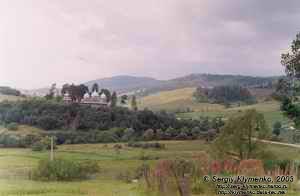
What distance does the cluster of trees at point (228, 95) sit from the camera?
18.7 m

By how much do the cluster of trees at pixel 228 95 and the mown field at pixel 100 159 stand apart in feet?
22.0

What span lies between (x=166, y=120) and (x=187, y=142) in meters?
2.66

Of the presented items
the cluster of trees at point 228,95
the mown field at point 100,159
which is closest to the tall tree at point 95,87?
the mown field at point 100,159

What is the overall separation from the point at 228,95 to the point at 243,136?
11532 millimetres

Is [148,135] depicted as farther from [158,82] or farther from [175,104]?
[158,82]

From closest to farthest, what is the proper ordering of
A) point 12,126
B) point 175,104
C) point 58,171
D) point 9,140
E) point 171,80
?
point 58,171
point 9,140
point 12,126
point 171,80
point 175,104

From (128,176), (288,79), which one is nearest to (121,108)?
(128,176)

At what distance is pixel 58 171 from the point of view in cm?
908

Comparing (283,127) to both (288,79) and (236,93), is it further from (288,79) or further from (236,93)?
(236,93)

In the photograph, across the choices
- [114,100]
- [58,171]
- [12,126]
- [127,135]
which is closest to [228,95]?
[114,100]

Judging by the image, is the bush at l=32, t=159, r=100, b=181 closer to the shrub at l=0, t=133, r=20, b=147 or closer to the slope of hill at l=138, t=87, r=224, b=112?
the shrub at l=0, t=133, r=20, b=147

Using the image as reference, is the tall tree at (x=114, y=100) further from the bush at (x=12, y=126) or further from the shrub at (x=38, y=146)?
the bush at (x=12, y=126)

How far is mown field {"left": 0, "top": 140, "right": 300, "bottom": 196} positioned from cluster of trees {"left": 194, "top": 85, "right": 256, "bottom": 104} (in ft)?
22.0

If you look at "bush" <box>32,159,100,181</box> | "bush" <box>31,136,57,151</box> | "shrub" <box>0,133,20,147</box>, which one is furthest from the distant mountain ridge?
"bush" <box>32,159,100,181</box>
